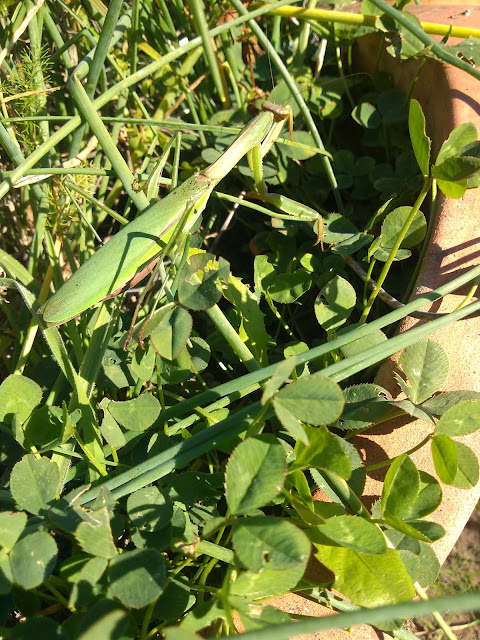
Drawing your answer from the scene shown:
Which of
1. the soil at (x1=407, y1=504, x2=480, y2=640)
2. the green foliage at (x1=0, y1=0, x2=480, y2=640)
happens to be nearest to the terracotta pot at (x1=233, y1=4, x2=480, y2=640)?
the green foliage at (x1=0, y1=0, x2=480, y2=640)

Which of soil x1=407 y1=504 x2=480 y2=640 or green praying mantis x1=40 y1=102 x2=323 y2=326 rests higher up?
green praying mantis x1=40 y1=102 x2=323 y2=326

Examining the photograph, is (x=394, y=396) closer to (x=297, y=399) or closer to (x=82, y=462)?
(x=297, y=399)

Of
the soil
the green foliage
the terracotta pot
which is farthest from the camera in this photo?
the soil

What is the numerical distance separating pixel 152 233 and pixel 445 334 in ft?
2.03

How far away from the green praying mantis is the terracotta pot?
0.89 feet

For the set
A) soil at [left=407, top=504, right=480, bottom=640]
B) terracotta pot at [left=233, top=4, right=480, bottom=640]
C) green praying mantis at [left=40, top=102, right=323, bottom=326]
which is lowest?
soil at [left=407, top=504, right=480, bottom=640]

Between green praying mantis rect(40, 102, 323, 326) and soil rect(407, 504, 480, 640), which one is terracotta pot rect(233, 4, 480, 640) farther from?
soil rect(407, 504, 480, 640)

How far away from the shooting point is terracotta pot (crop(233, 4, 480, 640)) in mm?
910

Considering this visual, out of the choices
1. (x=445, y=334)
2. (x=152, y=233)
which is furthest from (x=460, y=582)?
(x=152, y=233)

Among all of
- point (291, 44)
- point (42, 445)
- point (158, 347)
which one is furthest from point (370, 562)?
point (291, 44)

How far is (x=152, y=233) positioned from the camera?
1.08 meters

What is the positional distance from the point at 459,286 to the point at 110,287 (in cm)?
68

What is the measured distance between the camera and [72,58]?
1.50 m

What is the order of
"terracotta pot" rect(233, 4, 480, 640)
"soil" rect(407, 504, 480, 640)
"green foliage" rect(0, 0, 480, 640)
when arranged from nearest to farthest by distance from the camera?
"green foliage" rect(0, 0, 480, 640)
"terracotta pot" rect(233, 4, 480, 640)
"soil" rect(407, 504, 480, 640)
